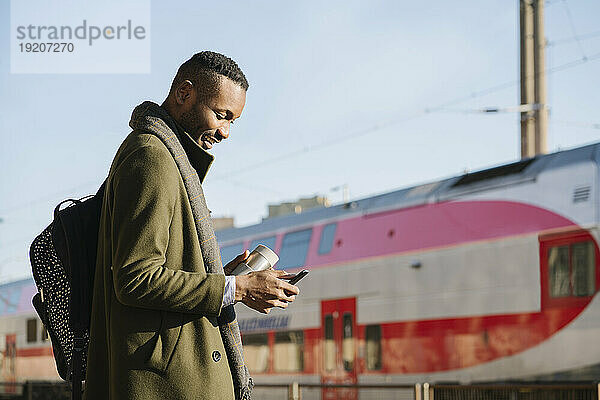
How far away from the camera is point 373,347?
1355 cm

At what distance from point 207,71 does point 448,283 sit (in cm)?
995

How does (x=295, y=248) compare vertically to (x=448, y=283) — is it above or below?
above

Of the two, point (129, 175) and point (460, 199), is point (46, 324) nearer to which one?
point (129, 175)

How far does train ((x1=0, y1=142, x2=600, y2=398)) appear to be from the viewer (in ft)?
35.6

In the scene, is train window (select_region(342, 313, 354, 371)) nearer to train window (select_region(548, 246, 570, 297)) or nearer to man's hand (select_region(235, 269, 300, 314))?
train window (select_region(548, 246, 570, 297))

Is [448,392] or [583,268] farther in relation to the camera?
[583,268]

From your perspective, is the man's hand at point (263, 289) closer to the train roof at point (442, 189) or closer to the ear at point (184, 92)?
the ear at point (184, 92)

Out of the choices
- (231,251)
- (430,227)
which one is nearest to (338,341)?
(430,227)

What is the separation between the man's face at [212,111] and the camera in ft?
9.27

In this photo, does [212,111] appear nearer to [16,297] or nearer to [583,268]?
[583,268]

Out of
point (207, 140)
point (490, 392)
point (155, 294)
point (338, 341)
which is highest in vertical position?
point (207, 140)

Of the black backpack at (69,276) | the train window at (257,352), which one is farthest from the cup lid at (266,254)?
the train window at (257,352)

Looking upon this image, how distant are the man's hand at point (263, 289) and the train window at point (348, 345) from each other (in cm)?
1142

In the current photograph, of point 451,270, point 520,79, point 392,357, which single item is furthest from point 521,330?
point 520,79
